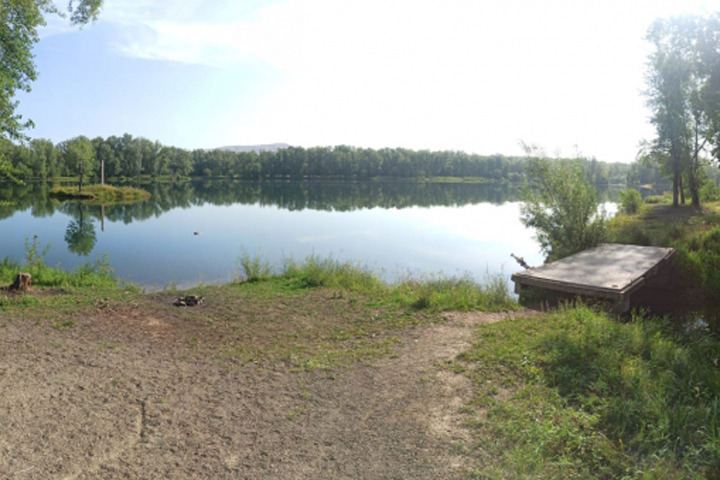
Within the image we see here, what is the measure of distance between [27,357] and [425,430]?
4.88 meters

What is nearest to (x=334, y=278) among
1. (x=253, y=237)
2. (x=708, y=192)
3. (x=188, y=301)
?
(x=188, y=301)

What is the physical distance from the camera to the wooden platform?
25.9 ft

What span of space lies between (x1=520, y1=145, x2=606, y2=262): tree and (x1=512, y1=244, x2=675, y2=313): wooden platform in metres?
1.12

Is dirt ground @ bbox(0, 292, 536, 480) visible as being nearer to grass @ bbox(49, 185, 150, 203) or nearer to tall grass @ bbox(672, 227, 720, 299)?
tall grass @ bbox(672, 227, 720, 299)

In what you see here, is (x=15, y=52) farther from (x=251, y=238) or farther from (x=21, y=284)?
(x=251, y=238)

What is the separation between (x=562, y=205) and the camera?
12.9 meters

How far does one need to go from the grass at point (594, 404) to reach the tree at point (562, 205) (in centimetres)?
669

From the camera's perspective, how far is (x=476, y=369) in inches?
211

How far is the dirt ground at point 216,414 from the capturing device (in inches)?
140

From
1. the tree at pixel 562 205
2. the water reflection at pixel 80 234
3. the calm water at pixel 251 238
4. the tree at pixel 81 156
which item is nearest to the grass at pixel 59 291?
the calm water at pixel 251 238

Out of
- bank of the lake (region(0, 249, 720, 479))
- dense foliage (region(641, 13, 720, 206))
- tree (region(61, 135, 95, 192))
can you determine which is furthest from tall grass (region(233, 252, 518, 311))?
tree (region(61, 135, 95, 192))

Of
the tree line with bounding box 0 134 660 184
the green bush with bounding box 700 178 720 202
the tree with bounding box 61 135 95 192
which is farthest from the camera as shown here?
the tree line with bounding box 0 134 660 184

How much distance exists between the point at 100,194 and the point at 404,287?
50626 mm

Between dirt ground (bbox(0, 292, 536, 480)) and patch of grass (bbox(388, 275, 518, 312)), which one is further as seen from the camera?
patch of grass (bbox(388, 275, 518, 312))
